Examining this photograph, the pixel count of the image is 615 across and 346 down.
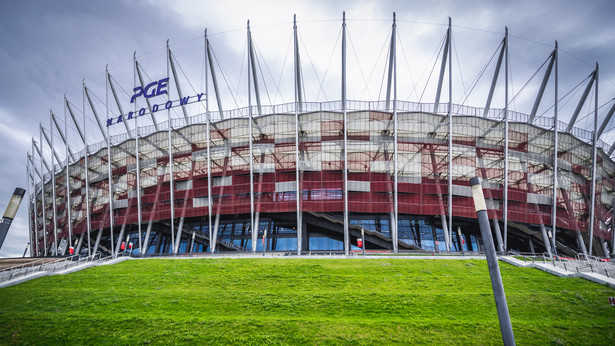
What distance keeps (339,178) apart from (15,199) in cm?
4562

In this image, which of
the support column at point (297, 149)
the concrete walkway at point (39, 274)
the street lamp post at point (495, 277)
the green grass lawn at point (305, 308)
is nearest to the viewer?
the street lamp post at point (495, 277)

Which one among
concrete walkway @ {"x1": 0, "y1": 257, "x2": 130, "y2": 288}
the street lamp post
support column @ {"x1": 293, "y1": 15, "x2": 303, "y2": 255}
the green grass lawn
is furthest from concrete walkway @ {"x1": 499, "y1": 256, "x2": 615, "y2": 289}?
concrete walkway @ {"x1": 0, "y1": 257, "x2": 130, "y2": 288}

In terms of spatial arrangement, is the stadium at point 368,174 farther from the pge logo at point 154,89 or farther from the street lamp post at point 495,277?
the street lamp post at point 495,277

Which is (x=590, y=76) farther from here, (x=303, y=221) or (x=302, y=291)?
(x=302, y=291)

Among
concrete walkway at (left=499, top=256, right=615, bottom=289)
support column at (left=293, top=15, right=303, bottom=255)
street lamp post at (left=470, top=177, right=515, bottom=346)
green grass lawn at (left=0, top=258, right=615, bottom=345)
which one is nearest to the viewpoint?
street lamp post at (left=470, top=177, right=515, bottom=346)

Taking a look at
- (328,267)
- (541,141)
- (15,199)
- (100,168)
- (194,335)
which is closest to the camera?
(15,199)

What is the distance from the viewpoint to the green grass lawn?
14211mm

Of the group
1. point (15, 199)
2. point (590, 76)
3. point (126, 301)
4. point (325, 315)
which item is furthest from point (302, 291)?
point (590, 76)

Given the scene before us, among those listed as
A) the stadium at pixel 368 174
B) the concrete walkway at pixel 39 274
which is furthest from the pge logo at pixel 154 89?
the concrete walkway at pixel 39 274

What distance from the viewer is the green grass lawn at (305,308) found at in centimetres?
1421

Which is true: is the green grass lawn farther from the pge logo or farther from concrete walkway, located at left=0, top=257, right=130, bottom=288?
the pge logo

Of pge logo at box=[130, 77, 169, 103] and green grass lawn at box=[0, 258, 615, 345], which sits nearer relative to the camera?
green grass lawn at box=[0, 258, 615, 345]

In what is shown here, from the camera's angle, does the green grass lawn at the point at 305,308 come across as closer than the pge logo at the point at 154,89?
Yes

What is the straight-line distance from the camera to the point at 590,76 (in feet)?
181
